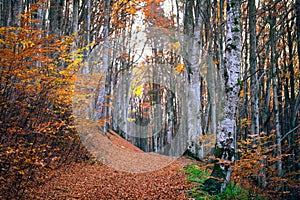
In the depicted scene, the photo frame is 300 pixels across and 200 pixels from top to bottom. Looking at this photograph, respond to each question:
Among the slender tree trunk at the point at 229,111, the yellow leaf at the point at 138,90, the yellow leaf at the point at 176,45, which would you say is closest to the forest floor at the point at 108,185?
the slender tree trunk at the point at 229,111

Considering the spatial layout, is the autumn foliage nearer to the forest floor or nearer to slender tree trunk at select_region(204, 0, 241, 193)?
the forest floor

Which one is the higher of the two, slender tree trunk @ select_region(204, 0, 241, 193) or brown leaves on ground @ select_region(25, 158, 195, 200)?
slender tree trunk @ select_region(204, 0, 241, 193)

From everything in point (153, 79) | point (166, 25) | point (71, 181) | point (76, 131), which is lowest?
point (71, 181)

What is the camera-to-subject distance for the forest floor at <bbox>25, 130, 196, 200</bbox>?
6773 millimetres

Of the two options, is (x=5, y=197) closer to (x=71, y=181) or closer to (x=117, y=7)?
(x=71, y=181)

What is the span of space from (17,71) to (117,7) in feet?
44.7

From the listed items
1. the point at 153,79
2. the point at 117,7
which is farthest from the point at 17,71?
the point at 153,79

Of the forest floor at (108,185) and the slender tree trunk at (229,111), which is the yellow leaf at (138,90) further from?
the slender tree trunk at (229,111)

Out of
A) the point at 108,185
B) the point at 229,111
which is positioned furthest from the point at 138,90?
the point at 229,111

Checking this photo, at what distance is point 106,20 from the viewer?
14.1 m

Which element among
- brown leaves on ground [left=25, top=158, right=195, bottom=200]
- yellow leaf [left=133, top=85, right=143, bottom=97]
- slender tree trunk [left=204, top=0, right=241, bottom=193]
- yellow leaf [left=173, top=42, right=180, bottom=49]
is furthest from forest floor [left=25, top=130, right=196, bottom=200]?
yellow leaf [left=133, top=85, right=143, bottom=97]

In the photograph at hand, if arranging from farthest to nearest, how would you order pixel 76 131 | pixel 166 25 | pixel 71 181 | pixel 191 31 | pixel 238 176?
pixel 166 25, pixel 191 31, pixel 76 131, pixel 71 181, pixel 238 176

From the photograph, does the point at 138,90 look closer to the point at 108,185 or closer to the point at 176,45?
the point at 176,45

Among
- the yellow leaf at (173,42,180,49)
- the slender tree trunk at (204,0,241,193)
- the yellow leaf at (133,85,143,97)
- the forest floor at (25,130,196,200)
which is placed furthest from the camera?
the yellow leaf at (133,85,143,97)
